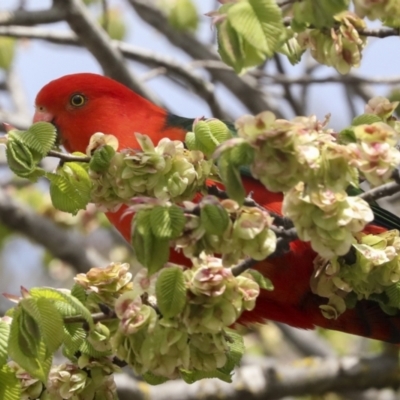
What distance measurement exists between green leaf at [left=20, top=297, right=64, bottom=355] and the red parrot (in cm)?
96

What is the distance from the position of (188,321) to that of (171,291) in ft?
0.22

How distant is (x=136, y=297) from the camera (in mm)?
1594

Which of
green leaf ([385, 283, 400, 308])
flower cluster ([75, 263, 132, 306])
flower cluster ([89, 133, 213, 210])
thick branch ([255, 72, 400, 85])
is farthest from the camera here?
thick branch ([255, 72, 400, 85])

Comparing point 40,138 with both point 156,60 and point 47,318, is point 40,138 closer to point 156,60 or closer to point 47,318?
point 47,318

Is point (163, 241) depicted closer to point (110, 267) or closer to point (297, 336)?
point (110, 267)

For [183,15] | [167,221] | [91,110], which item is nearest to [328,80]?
[183,15]

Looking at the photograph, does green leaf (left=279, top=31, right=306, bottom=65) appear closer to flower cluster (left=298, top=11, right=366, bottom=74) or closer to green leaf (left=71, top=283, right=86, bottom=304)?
flower cluster (left=298, top=11, right=366, bottom=74)

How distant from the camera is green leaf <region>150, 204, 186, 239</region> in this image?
1.46 meters

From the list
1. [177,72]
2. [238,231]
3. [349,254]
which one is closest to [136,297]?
[238,231]

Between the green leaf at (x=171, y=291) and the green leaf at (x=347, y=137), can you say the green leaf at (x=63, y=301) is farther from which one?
the green leaf at (x=347, y=137)

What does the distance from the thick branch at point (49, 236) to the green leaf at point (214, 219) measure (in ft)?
9.13

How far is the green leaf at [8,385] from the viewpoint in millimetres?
1616

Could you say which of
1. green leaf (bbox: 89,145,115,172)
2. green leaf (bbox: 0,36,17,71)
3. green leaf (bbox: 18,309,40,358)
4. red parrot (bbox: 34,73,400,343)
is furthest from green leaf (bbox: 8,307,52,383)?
green leaf (bbox: 0,36,17,71)

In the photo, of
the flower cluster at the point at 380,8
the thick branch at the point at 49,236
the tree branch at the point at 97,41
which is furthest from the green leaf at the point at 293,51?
the thick branch at the point at 49,236
